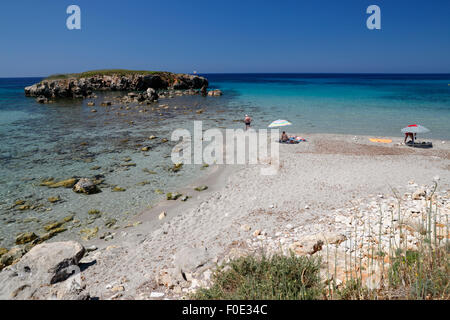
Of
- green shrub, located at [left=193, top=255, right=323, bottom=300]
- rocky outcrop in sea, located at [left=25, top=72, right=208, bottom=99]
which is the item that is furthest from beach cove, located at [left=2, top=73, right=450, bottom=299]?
rocky outcrop in sea, located at [left=25, top=72, right=208, bottom=99]

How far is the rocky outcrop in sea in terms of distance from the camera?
6112cm

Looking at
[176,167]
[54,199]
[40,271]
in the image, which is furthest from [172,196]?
[40,271]

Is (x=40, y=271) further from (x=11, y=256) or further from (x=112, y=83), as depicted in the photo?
(x=112, y=83)

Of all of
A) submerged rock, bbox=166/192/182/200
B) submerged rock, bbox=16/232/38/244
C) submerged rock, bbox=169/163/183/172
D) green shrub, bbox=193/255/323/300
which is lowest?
submerged rock, bbox=16/232/38/244

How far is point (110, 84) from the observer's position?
77625 mm

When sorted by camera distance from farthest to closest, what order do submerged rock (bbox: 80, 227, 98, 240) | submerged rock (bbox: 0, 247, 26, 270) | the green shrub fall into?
submerged rock (bbox: 80, 227, 98, 240)
submerged rock (bbox: 0, 247, 26, 270)
the green shrub

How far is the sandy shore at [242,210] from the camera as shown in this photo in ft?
21.6

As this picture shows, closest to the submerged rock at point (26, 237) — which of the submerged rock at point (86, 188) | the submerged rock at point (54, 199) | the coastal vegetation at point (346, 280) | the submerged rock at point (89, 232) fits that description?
the submerged rock at point (89, 232)

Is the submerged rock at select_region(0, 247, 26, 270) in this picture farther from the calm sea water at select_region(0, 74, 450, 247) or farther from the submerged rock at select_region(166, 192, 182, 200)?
the submerged rock at select_region(166, 192, 182, 200)

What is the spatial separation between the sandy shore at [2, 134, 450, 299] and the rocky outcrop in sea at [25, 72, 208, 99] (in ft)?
178

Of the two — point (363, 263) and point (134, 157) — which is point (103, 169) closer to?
point (134, 157)

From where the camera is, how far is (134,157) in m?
17.1

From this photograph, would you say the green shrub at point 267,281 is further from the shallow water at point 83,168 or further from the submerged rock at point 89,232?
the shallow water at point 83,168

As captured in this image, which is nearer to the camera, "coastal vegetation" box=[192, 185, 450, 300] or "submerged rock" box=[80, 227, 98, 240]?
"coastal vegetation" box=[192, 185, 450, 300]
